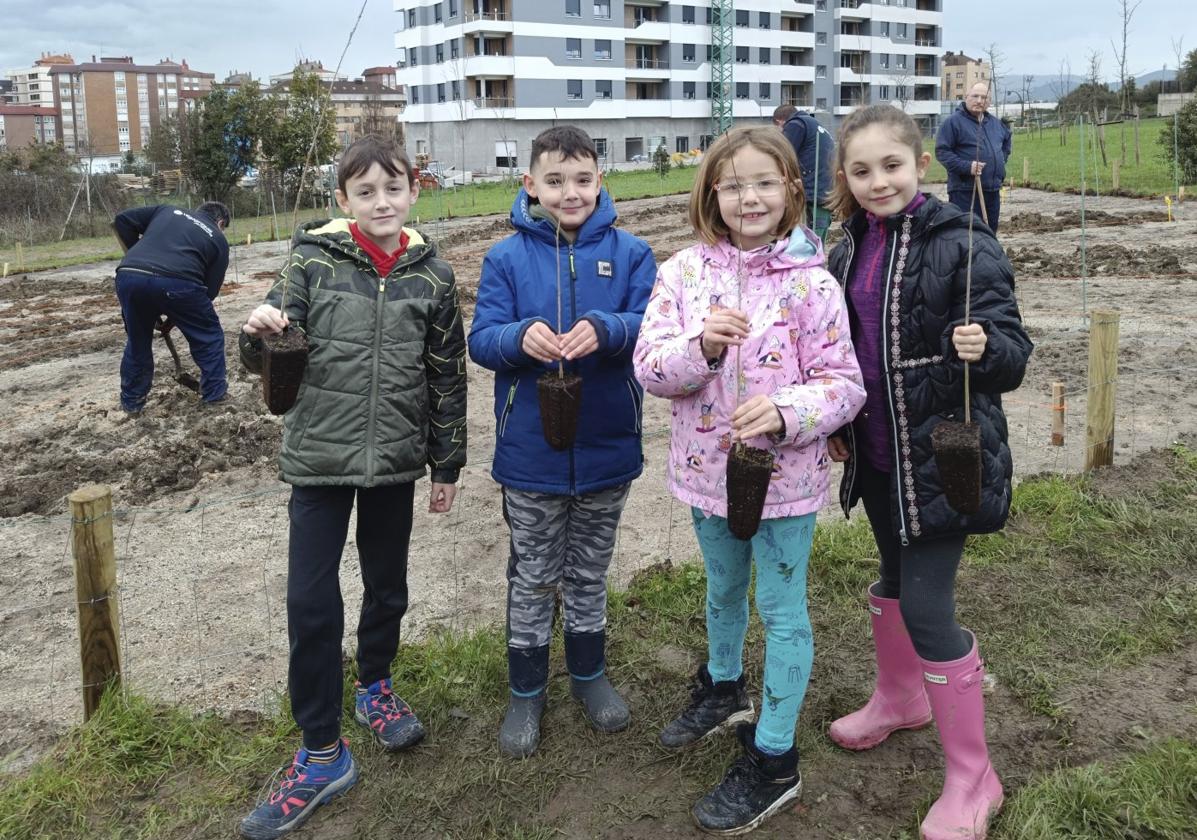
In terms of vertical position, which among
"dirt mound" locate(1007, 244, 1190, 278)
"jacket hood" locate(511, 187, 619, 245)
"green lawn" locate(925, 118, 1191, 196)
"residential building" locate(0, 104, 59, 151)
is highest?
"residential building" locate(0, 104, 59, 151)

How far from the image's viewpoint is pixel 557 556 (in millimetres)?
2609

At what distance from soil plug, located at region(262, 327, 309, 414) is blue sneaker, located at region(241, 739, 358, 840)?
2.95ft

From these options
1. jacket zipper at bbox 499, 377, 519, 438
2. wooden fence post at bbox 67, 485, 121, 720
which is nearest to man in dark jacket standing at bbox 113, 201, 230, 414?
wooden fence post at bbox 67, 485, 121, 720

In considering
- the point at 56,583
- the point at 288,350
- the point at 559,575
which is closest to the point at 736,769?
the point at 559,575

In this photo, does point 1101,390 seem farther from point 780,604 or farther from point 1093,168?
point 1093,168

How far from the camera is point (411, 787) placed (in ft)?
8.13

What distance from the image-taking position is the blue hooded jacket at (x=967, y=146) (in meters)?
7.64

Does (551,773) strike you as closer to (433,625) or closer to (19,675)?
(433,625)

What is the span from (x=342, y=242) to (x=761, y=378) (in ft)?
3.52

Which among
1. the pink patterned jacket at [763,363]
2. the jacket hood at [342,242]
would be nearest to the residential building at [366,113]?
the jacket hood at [342,242]

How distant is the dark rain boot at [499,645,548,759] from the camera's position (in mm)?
2611

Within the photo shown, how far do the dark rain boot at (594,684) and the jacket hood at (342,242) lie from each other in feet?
3.65

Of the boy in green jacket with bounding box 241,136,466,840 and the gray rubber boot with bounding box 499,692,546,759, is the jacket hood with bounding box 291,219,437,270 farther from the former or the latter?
the gray rubber boot with bounding box 499,692,546,759

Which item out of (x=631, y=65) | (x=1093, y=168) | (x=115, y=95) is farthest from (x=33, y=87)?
(x=1093, y=168)
